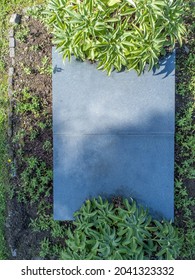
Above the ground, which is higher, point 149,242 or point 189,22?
point 189,22

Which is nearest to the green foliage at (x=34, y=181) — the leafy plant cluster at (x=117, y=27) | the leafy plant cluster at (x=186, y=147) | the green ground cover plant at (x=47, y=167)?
the green ground cover plant at (x=47, y=167)

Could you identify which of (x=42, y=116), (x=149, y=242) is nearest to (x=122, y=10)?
(x=42, y=116)

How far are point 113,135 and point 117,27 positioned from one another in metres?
0.92

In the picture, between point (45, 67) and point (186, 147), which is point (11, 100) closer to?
point (45, 67)

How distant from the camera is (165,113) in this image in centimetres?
301

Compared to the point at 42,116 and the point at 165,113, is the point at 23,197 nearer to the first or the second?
the point at 42,116

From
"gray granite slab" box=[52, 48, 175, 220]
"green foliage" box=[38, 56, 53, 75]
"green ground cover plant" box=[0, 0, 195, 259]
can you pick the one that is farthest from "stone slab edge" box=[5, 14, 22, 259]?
"gray granite slab" box=[52, 48, 175, 220]

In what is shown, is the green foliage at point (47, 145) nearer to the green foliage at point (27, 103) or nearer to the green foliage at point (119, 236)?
the green foliage at point (27, 103)

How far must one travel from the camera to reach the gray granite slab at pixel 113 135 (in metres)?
3.02

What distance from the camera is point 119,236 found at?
108 inches

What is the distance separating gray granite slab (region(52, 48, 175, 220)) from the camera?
3018 mm

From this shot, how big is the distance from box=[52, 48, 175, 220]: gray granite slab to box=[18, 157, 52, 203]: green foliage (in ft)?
0.67

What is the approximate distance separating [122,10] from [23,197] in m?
1.92

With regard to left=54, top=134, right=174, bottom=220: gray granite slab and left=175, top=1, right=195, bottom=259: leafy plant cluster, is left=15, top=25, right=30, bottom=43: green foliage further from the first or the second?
left=175, top=1, right=195, bottom=259: leafy plant cluster
